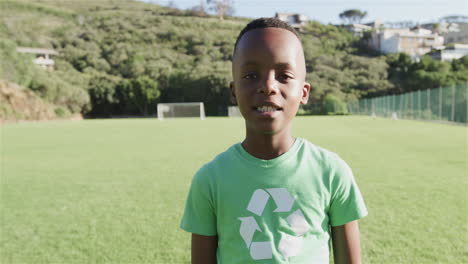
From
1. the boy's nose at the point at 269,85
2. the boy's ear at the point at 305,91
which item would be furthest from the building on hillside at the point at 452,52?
the boy's nose at the point at 269,85

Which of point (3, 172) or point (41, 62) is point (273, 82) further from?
point (41, 62)

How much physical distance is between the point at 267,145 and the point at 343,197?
1.06 ft

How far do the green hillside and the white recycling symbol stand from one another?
49.3 metres

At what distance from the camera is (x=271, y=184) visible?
1292 millimetres

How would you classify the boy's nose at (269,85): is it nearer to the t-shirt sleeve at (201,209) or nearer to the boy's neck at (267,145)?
the boy's neck at (267,145)

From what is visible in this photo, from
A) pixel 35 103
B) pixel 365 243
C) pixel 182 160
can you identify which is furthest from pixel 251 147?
pixel 35 103

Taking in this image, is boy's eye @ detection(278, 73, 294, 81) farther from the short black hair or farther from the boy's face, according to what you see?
the short black hair

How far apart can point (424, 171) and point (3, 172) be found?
325 inches

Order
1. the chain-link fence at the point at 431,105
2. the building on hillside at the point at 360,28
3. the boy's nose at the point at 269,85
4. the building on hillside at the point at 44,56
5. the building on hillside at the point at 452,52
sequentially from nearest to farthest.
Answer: the boy's nose at the point at 269,85 < the chain-link fence at the point at 431,105 < the building on hillside at the point at 452,52 < the building on hillside at the point at 44,56 < the building on hillside at the point at 360,28

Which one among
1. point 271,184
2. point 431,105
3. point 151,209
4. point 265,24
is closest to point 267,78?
point 265,24

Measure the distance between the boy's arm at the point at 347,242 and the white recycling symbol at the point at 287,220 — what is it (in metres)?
0.17

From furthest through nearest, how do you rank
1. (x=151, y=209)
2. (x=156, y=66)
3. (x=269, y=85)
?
(x=156, y=66) → (x=151, y=209) → (x=269, y=85)

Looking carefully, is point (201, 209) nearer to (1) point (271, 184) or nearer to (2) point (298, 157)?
(1) point (271, 184)

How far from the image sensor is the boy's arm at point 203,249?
140 centimetres
